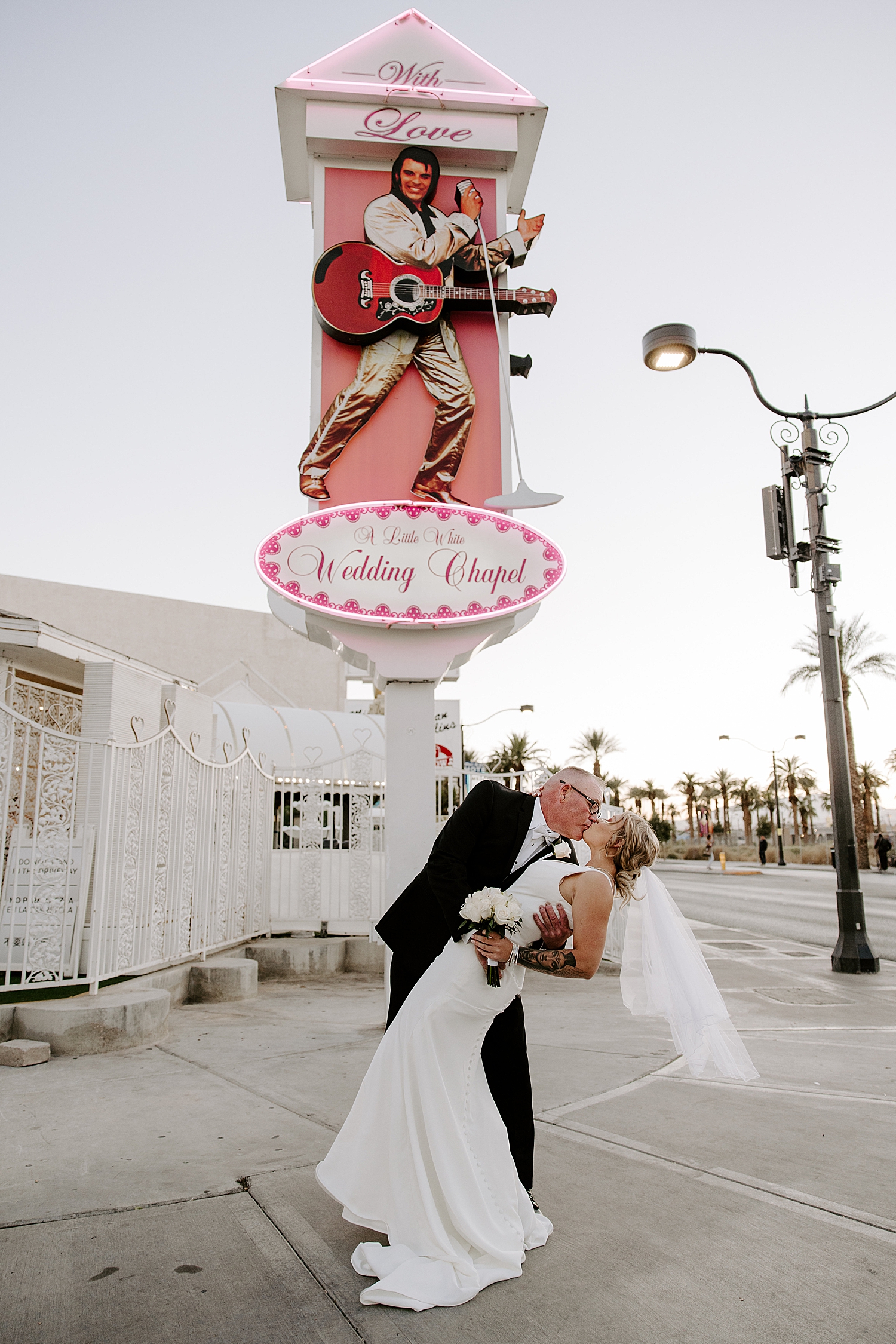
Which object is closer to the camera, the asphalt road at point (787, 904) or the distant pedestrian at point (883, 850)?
the asphalt road at point (787, 904)

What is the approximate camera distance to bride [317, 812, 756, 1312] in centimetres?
299

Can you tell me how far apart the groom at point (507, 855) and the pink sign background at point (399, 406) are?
14.2 feet

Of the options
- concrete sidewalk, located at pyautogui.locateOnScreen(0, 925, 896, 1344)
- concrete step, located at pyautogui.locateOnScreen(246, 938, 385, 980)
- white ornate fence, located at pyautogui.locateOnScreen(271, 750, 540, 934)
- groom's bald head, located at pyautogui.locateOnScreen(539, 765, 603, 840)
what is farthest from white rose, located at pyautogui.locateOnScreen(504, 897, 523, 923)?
white ornate fence, located at pyautogui.locateOnScreen(271, 750, 540, 934)

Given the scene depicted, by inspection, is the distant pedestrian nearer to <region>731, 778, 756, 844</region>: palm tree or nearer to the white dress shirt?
the white dress shirt

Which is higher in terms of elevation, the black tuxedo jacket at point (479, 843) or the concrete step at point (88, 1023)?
the black tuxedo jacket at point (479, 843)

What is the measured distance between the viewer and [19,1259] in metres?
3.05

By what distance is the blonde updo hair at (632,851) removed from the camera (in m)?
3.46

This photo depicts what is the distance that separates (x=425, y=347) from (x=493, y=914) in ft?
19.8

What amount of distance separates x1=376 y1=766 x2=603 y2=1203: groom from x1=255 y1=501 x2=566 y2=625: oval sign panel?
3.19 metres

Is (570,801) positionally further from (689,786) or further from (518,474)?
(689,786)

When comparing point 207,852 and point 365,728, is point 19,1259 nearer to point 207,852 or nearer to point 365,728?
point 207,852

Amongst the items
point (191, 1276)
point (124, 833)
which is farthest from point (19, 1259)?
point (124, 833)

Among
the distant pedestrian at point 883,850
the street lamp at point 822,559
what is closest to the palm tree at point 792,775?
the distant pedestrian at point 883,850

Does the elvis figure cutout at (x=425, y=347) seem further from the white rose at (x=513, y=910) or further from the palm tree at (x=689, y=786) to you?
the palm tree at (x=689, y=786)
